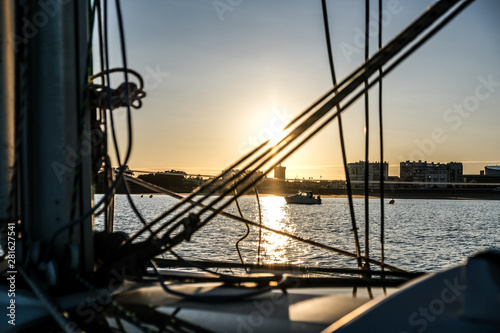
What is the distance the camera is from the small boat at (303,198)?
3556 inches

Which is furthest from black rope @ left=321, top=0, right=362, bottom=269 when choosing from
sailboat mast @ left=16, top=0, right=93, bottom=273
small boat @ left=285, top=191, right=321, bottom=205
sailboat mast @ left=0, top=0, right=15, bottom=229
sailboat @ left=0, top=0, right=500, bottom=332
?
small boat @ left=285, top=191, right=321, bottom=205

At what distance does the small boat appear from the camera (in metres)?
90.3

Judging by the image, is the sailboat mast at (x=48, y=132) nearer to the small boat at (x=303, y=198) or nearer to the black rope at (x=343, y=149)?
the black rope at (x=343, y=149)

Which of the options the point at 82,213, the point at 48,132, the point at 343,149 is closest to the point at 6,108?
the point at 48,132

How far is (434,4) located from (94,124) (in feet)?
5.51

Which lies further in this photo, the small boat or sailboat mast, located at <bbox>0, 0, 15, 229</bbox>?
the small boat

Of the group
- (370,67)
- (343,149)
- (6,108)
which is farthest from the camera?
(343,149)

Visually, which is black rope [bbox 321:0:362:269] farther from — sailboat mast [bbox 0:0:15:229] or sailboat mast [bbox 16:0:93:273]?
sailboat mast [bbox 0:0:15:229]

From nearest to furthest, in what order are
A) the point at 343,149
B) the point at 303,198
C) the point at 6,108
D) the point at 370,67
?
the point at 370,67
the point at 6,108
the point at 343,149
the point at 303,198

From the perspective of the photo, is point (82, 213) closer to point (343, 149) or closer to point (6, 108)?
point (6, 108)

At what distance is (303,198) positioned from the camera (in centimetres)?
9138

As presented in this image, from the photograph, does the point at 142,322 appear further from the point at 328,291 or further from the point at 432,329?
the point at 432,329

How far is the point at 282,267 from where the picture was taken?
11.5 feet

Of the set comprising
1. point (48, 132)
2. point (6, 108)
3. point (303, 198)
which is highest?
point (6, 108)
